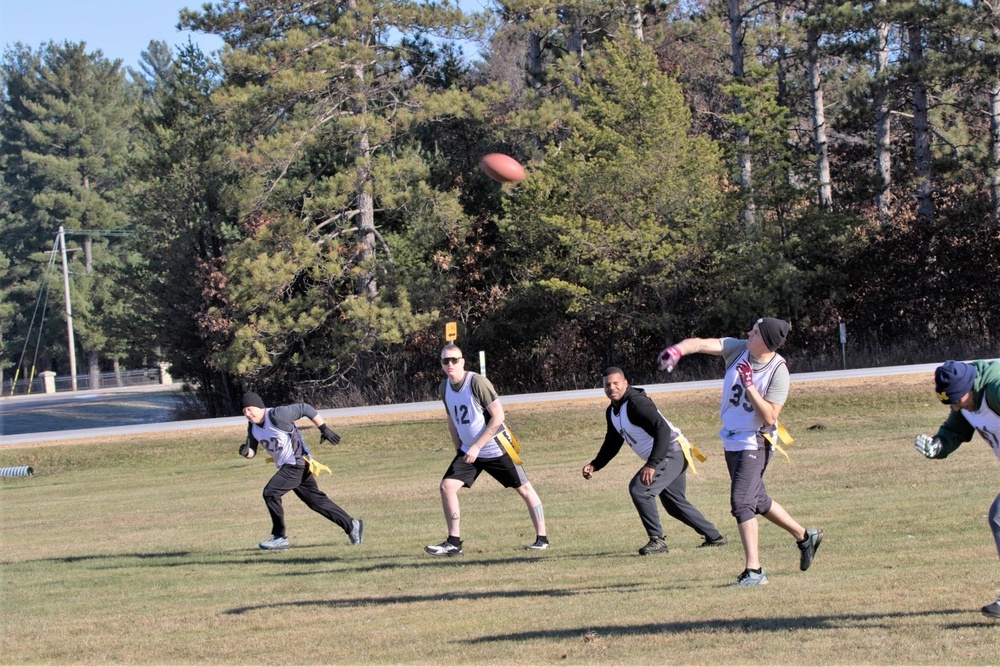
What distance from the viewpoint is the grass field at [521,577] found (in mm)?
6863

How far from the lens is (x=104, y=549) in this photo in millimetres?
13164

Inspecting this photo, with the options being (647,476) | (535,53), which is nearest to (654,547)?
(647,476)

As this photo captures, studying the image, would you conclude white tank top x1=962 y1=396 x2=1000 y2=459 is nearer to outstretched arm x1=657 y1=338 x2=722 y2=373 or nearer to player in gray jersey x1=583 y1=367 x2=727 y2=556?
outstretched arm x1=657 y1=338 x2=722 y2=373

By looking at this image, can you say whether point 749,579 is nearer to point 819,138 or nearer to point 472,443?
point 472,443


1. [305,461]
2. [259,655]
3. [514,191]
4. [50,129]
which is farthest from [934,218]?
[50,129]

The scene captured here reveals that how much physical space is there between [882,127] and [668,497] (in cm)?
2974

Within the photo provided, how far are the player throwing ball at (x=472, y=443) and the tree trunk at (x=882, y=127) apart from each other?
26.4 metres

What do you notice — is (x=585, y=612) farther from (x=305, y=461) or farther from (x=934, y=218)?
(x=934, y=218)

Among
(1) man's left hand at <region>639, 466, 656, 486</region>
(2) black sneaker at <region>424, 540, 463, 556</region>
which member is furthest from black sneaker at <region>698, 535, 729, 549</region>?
(2) black sneaker at <region>424, 540, 463, 556</region>

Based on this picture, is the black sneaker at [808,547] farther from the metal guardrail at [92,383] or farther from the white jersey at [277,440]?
the metal guardrail at [92,383]

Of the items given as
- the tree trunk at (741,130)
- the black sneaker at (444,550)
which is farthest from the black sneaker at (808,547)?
the tree trunk at (741,130)

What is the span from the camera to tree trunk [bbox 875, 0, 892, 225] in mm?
33438

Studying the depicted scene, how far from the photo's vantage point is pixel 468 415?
1050cm

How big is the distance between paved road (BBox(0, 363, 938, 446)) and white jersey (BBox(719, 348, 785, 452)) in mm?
18135
